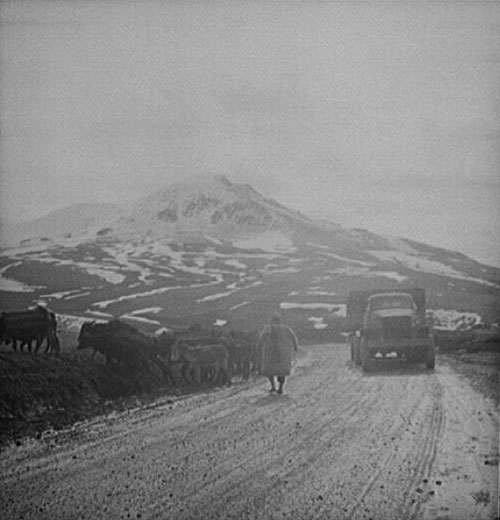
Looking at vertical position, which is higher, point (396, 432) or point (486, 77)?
point (486, 77)

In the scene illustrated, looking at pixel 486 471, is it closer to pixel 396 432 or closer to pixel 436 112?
pixel 396 432

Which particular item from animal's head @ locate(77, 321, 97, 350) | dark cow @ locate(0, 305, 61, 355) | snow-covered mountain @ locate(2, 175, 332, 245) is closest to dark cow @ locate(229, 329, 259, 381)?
snow-covered mountain @ locate(2, 175, 332, 245)

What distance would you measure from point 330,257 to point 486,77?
5.36 ft

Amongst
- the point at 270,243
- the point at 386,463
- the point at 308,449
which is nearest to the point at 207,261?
the point at 270,243

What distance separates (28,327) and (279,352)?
5.89ft

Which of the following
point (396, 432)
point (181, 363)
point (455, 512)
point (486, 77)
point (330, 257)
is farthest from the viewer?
point (181, 363)

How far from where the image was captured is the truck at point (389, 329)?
471cm

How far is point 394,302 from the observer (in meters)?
4.71

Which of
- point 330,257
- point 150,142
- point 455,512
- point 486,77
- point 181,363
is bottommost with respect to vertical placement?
point 455,512

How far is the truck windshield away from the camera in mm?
4723

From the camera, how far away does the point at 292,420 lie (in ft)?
14.2

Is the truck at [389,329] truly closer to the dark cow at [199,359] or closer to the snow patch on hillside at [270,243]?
the snow patch on hillside at [270,243]

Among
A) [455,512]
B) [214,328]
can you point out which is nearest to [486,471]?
[455,512]

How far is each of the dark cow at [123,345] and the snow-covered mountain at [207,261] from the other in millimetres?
110
